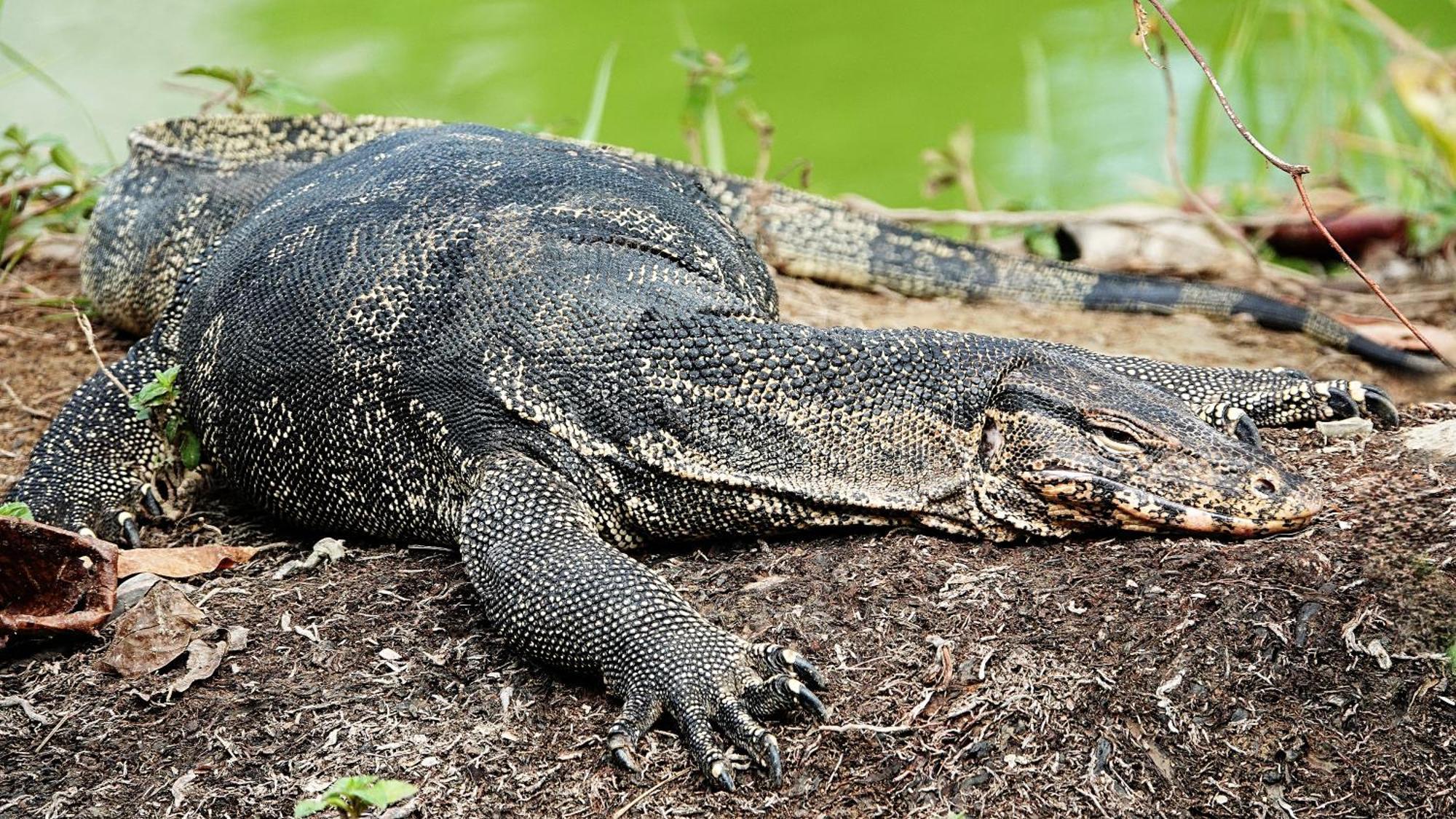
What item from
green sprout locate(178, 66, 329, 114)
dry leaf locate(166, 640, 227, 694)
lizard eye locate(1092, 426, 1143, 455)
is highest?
green sprout locate(178, 66, 329, 114)

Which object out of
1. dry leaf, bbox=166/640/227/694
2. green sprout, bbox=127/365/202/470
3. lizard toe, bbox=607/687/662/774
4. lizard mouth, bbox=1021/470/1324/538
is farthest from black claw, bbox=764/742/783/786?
green sprout, bbox=127/365/202/470

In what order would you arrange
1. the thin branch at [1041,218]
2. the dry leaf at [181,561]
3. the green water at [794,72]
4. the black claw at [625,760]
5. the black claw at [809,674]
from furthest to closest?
1. the green water at [794,72]
2. the thin branch at [1041,218]
3. the dry leaf at [181,561]
4. the black claw at [809,674]
5. the black claw at [625,760]

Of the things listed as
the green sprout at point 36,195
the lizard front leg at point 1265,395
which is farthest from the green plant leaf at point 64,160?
the lizard front leg at point 1265,395

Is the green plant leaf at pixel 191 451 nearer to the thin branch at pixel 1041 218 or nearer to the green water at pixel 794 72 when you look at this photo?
the thin branch at pixel 1041 218

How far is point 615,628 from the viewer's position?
3100 mm

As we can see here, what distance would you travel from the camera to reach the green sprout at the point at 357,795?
2.46 m

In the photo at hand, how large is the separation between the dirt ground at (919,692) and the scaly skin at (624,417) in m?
0.11

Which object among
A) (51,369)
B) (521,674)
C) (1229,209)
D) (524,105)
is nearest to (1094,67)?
(1229,209)

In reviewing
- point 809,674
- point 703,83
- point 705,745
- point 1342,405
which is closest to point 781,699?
point 809,674

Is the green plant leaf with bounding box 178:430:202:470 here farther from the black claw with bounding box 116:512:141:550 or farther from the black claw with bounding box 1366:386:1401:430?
the black claw with bounding box 1366:386:1401:430

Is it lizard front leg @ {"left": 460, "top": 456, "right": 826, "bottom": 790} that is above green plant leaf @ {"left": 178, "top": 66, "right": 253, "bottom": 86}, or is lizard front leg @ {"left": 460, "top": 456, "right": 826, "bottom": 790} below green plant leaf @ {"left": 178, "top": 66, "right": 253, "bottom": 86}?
below

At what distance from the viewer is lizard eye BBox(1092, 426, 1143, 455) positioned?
3324mm

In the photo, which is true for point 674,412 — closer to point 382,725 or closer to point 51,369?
point 382,725

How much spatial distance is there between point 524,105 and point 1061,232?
517 cm
